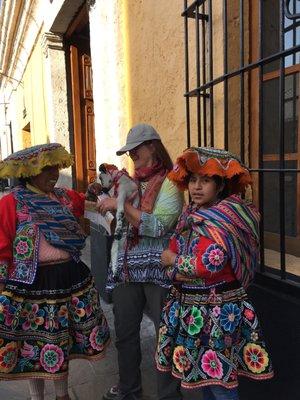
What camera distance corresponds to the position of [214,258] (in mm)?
1687

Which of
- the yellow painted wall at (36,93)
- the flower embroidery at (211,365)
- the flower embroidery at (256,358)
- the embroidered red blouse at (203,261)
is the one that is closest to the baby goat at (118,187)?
the embroidered red blouse at (203,261)

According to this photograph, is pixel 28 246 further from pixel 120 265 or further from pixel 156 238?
pixel 156 238

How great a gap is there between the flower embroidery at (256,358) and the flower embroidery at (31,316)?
109cm

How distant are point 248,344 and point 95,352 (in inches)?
36.9

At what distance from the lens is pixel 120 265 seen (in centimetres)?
224

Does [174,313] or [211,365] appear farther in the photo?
[174,313]

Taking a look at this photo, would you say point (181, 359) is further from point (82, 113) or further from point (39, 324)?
point (82, 113)

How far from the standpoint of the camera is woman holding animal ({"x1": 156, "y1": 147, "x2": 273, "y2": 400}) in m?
1.72

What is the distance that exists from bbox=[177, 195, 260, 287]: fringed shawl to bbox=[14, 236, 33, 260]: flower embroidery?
0.89 meters

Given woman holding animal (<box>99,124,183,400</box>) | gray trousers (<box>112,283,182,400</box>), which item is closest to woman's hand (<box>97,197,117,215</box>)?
woman holding animal (<box>99,124,183,400</box>)

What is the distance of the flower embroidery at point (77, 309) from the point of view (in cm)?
228

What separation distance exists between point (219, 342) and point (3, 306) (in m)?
1.14

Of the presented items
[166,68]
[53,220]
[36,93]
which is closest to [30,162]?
[53,220]

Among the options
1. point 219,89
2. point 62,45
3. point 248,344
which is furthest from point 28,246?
point 62,45
